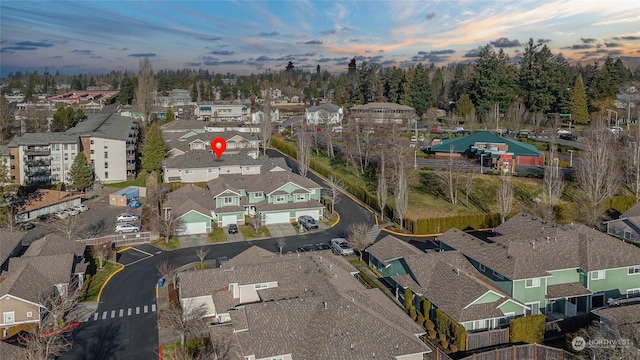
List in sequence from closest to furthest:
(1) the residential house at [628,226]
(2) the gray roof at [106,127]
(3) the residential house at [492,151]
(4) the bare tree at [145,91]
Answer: (1) the residential house at [628,226] → (3) the residential house at [492,151] → (2) the gray roof at [106,127] → (4) the bare tree at [145,91]

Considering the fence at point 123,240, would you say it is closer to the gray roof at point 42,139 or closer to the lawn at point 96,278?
the lawn at point 96,278

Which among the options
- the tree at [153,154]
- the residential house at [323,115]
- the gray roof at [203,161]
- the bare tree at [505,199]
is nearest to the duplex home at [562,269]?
the bare tree at [505,199]

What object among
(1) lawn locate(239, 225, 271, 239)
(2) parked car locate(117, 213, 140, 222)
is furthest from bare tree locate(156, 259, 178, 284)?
(2) parked car locate(117, 213, 140, 222)

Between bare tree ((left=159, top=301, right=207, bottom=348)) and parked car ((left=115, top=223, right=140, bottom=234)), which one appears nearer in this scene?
bare tree ((left=159, top=301, right=207, bottom=348))

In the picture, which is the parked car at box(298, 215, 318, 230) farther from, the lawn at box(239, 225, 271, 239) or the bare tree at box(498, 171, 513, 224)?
the bare tree at box(498, 171, 513, 224)

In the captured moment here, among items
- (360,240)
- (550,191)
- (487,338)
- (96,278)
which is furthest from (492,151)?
(96,278)

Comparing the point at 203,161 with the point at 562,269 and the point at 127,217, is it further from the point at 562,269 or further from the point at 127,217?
the point at 562,269

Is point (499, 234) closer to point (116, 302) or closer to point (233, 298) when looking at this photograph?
point (233, 298)
